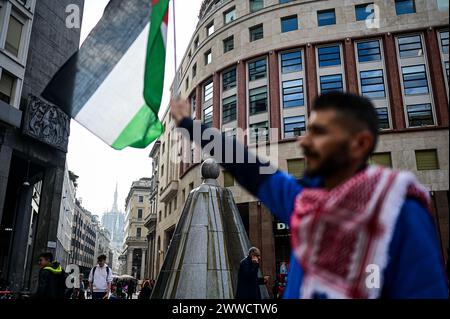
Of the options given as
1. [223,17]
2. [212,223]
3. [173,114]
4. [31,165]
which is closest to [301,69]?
[223,17]

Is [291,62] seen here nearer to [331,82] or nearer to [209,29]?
[331,82]

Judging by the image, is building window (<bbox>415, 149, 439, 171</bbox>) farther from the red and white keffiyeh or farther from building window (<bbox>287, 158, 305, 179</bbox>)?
the red and white keffiyeh

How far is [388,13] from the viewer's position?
25219 mm

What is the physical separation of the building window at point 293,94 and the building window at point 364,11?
5940mm

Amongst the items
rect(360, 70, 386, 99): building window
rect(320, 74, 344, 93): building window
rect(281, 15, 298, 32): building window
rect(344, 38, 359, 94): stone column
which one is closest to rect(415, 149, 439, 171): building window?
rect(360, 70, 386, 99): building window

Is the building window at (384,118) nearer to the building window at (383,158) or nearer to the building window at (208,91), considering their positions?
the building window at (383,158)

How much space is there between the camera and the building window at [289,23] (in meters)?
27.4

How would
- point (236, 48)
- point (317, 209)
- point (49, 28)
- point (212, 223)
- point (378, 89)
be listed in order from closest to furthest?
point (317, 209) → point (212, 223) → point (49, 28) → point (378, 89) → point (236, 48)

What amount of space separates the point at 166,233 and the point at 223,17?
2253 cm

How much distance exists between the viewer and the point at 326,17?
26750 millimetres

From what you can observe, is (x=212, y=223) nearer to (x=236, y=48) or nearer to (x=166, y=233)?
(x=236, y=48)

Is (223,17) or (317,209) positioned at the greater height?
(223,17)

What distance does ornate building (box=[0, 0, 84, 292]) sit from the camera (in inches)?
635

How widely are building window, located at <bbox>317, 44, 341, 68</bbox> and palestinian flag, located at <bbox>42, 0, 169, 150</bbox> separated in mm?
23752
